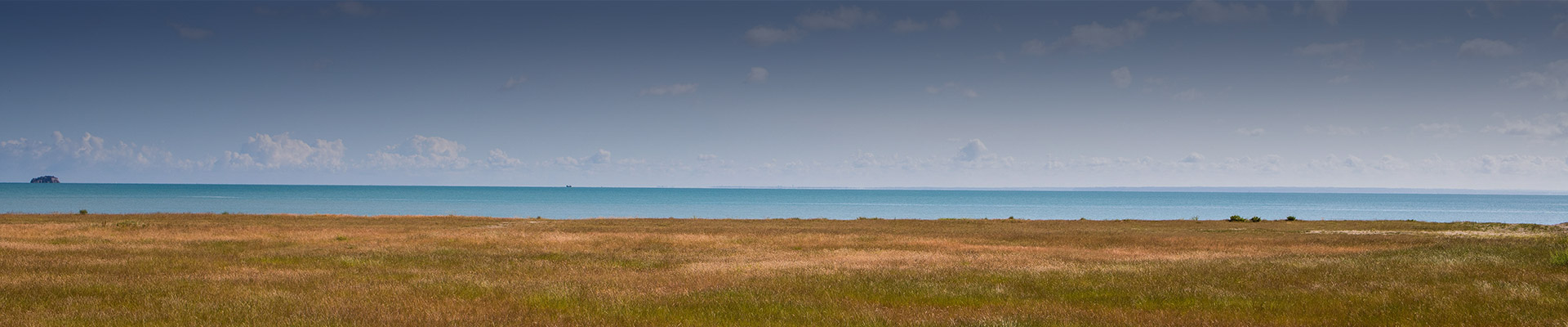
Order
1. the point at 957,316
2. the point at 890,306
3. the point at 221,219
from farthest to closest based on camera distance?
the point at 221,219, the point at 890,306, the point at 957,316

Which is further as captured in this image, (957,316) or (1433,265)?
(1433,265)

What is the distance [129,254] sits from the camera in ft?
85.8

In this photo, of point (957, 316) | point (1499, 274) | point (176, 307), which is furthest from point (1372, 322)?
point (176, 307)

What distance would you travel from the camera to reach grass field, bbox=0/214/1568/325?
13.2 meters

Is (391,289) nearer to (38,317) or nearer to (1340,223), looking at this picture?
(38,317)

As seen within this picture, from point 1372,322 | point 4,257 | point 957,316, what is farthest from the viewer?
point 4,257

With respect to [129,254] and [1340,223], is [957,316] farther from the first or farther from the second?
[1340,223]

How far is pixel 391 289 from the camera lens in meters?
16.9

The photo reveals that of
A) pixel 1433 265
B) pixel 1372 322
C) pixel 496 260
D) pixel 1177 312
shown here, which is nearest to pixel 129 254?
pixel 496 260

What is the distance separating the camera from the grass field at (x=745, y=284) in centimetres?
1323

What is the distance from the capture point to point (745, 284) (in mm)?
17984

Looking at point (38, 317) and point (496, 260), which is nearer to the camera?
point (38, 317)

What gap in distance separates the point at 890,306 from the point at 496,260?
45.8ft

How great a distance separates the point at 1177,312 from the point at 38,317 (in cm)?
1662
